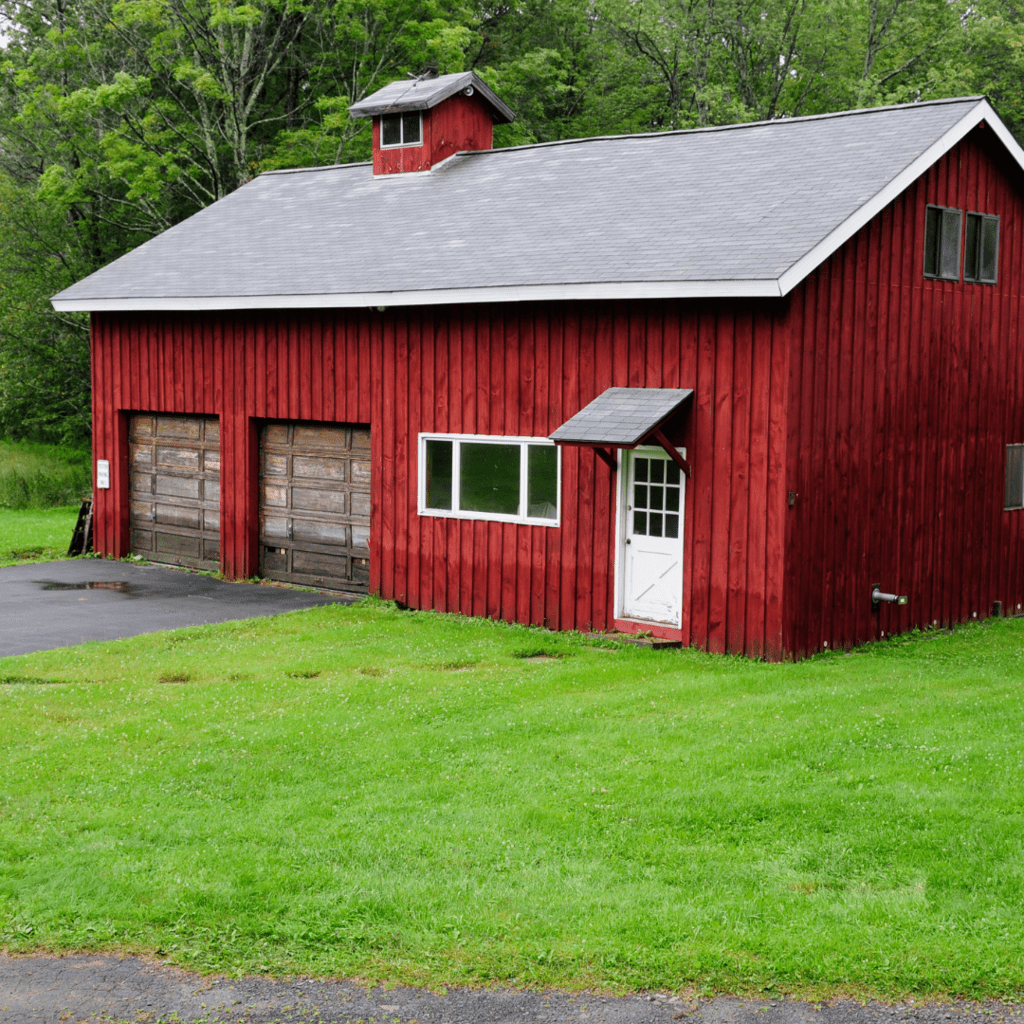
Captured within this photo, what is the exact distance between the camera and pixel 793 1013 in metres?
5.34

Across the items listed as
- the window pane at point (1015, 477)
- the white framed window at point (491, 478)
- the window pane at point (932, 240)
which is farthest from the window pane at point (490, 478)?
the window pane at point (1015, 477)

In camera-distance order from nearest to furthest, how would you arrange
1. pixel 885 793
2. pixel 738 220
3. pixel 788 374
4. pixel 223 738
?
pixel 885 793
pixel 223 738
pixel 788 374
pixel 738 220

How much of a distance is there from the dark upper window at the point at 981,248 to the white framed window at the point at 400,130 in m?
8.07

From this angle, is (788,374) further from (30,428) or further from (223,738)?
(30,428)

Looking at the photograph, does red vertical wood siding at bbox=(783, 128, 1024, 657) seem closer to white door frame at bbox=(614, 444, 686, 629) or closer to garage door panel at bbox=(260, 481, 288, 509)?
white door frame at bbox=(614, 444, 686, 629)

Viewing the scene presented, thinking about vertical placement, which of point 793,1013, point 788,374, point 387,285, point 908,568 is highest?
point 387,285

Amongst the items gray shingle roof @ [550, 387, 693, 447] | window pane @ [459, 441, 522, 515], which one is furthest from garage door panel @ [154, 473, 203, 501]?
gray shingle roof @ [550, 387, 693, 447]

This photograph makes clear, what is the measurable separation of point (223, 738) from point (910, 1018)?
18.1ft

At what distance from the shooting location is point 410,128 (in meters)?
19.1

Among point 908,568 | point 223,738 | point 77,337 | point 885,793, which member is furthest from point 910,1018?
point 77,337

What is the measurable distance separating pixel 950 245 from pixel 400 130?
27.7 feet

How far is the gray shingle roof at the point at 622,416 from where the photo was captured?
12438 millimetres

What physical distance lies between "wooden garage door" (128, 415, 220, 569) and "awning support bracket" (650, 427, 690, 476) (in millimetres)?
7737

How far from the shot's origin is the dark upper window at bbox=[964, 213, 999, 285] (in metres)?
15.2
